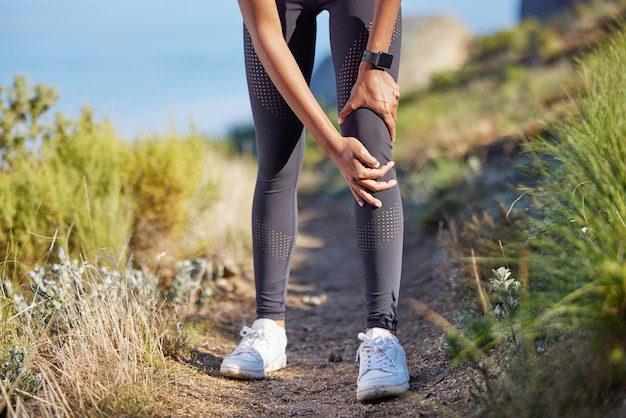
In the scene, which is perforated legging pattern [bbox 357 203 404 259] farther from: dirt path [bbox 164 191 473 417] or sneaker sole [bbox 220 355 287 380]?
sneaker sole [bbox 220 355 287 380]

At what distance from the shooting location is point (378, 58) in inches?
80.9

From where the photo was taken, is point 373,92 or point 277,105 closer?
point 373,92

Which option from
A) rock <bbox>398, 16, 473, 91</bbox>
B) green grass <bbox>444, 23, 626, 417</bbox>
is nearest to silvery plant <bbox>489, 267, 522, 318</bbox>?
green grass <bbox>444, 23, 626, 417</bbox>

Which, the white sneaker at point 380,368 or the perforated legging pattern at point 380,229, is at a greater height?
the perforated legging pattern at point 380,229

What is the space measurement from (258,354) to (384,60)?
3.66 ft

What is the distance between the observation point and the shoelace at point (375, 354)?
2086mm

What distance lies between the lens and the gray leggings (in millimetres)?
2125

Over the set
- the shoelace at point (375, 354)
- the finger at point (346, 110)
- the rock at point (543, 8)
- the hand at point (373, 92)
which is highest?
the rock at point (543, 8)

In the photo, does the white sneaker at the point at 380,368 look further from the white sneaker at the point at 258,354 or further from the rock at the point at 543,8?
the rock at the point at 543,8

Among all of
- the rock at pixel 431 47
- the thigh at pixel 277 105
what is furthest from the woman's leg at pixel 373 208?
the rock at pixel 431 47

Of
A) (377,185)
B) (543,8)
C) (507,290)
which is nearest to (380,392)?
(507,290)

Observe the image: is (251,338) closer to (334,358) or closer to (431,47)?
(334,358)

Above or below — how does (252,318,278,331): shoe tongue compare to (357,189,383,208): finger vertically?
below

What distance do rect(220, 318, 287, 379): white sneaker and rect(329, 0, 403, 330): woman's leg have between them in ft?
1.44
